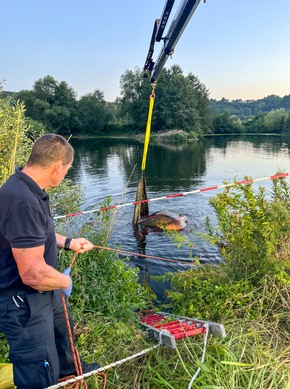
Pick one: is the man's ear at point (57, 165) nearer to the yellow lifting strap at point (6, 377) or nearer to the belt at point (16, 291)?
the belt at point (16, 291)

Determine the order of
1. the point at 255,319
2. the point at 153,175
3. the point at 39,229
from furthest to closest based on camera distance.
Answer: the point at 153,175, the point at 255,319, the point at 39,229

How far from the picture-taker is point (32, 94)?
67250mm

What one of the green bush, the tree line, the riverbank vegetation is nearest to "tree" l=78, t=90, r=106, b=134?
the tree line

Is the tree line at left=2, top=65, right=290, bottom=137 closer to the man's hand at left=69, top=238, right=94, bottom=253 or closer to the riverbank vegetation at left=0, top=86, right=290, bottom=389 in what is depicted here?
the riverbank vegetation at left=0, top=86, right=290, bottom=389

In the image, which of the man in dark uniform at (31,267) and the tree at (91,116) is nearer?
the man in dark uniform at (31,267)

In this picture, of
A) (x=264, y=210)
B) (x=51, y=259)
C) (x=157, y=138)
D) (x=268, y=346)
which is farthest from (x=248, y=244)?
(x=157, y=138)

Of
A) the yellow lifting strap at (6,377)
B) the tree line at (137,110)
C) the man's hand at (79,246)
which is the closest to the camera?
the yellow lifting strap at (6,377)

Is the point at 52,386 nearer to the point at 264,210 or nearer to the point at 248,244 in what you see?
the point at 248,244

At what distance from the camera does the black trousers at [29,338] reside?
2254 millimetres

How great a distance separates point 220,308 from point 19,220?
9.08 ft

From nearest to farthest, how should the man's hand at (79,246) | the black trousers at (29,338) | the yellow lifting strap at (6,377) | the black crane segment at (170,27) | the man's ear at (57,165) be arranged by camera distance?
1. the black trousers at (29,338)
2. the man's ear at (57,165)
3. the yellow lifting strap at (6,377)
4. the man's hand at (79,246)
5. the black crane segment at (170,27)

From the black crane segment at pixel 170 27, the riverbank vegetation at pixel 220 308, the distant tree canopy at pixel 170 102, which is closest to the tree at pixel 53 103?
the distant tree canopy at pixel 170 102

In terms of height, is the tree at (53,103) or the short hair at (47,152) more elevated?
the tree at (53,103)

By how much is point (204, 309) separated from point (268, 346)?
3.10ft
